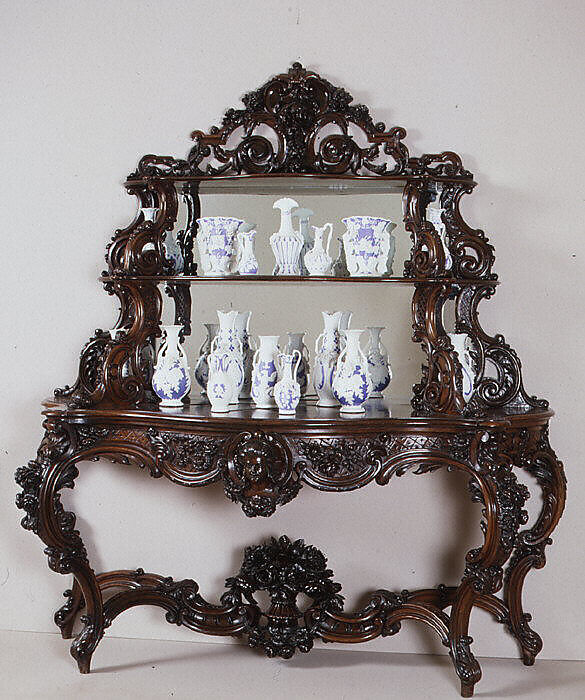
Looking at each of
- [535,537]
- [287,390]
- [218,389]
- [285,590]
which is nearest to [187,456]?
[218,389]

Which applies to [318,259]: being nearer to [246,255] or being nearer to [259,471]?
[246,255]

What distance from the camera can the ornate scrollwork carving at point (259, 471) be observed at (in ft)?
10.2

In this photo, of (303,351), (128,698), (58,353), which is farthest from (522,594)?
(58,353)

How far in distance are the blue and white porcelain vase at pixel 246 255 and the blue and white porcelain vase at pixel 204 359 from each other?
259 mm

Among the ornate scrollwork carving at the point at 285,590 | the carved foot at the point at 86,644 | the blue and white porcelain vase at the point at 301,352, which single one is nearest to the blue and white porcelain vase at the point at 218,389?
the blue and white porcelain vase at the point at 301,352

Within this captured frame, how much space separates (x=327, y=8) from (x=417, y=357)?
130 centimetres

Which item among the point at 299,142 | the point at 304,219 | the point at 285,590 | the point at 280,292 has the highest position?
the point at 299,142

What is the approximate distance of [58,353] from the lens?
385 centimetres

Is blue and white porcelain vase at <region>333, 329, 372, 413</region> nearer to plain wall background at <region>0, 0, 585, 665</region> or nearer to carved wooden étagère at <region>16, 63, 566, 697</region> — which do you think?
carved wooden étagère at <region>16, 63, 566, 697</region>

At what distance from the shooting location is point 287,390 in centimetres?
325

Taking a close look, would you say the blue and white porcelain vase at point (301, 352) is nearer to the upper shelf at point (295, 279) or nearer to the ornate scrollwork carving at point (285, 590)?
the upper shelf at point (295, 279)

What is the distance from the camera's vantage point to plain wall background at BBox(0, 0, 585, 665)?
3633mm

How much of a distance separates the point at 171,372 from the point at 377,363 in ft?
2.28

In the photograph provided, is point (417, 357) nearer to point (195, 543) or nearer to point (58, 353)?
point (195, 543)
